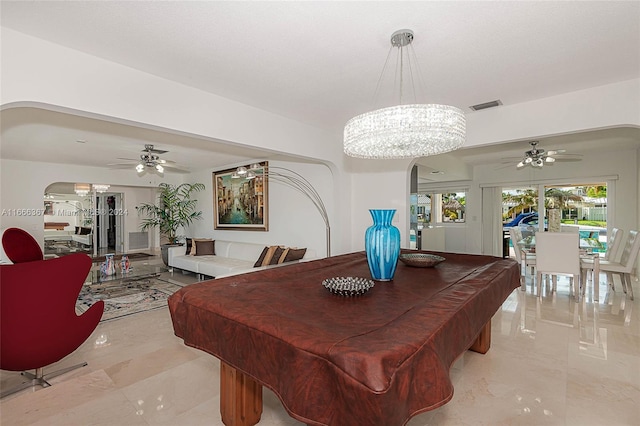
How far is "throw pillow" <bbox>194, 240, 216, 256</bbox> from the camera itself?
6.36 meters

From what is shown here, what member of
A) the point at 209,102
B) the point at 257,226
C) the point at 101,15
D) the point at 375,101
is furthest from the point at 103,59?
the point at 257,226

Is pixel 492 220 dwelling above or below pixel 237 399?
above

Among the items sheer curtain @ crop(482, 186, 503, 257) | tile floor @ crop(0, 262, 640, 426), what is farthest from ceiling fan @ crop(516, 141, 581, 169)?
sheer curtain @ crop(482, 186, 503, 257)

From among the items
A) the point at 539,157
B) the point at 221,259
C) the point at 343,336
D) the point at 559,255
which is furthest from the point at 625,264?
the point at 221,259

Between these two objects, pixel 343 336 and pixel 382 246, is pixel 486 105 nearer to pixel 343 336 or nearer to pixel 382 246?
pixel 382 246

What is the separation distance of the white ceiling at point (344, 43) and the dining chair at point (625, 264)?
2676 millimetres

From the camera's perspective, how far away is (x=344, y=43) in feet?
6.97

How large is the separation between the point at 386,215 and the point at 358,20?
122cm

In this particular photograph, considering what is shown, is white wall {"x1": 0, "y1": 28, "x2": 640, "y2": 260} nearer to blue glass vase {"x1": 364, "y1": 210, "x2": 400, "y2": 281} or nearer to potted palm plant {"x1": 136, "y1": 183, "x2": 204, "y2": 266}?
blue glass vase {"x1": 364, "y1": 210, "x2": 400, "y2": 281}

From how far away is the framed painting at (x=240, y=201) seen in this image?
19.9 ft

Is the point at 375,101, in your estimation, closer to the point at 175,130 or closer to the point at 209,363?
the point at 175,130

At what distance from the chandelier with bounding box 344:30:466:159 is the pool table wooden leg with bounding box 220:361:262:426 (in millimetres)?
1720

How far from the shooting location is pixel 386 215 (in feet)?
6.81

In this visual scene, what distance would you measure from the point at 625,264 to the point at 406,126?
15.0ft
